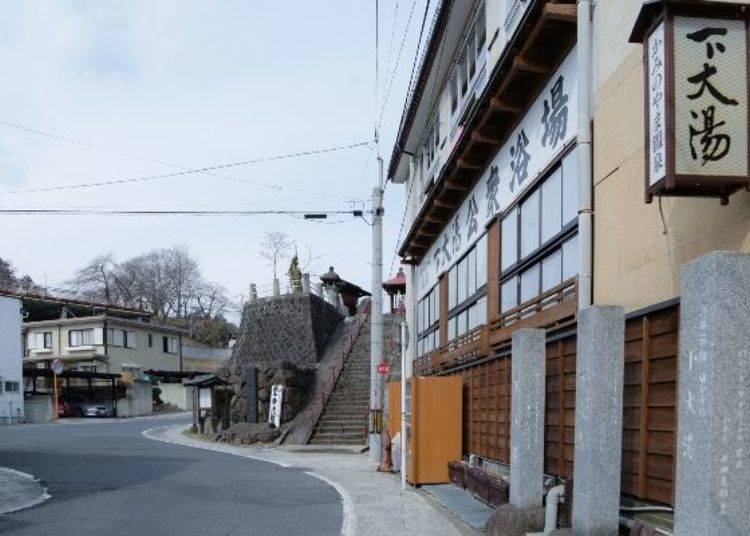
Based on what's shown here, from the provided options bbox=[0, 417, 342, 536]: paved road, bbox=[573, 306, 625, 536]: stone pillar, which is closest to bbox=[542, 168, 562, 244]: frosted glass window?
bbox=[573, 306, 625, 536]: stone pillar

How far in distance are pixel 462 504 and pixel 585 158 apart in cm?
623

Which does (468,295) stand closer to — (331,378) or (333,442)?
(333,442)

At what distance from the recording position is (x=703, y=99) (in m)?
5.42

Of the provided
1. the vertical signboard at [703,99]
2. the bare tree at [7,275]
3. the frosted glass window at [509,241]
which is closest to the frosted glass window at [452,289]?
the frosted glass window at [509,241]

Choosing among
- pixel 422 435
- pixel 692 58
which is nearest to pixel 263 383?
pixel 422 435

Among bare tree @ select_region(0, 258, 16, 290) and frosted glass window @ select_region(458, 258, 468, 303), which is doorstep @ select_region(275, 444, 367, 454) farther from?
bare tree @ select_region(0, 258, 16, 290)

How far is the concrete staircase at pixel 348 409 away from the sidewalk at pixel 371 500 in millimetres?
3800

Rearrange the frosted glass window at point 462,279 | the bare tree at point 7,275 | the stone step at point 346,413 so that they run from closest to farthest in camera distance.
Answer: the frosted glass window at point 462,279
the stone step at point 346,413
the bare tree at point 7,275

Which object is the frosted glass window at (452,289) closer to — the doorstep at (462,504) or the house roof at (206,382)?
the doorstep at (462,504)

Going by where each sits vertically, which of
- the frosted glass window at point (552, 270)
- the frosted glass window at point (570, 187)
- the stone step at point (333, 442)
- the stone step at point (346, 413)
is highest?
the frosted glass window at point (570, 187)

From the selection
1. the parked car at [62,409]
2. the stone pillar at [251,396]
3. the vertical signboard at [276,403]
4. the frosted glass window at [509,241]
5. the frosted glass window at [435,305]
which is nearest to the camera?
the frosted glass window at [509,241]

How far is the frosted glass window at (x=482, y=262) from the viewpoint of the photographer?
45.2 feet

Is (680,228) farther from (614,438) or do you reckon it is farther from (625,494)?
(625,494)

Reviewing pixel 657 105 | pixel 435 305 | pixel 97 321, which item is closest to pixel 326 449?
pixel 435 305
